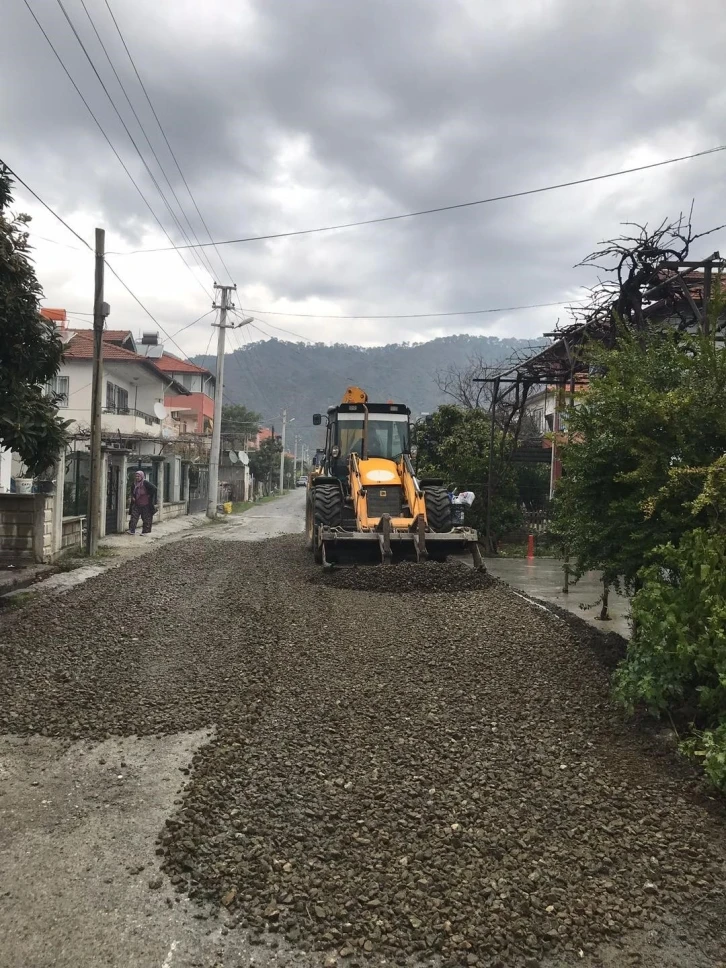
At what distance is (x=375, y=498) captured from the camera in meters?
13.8

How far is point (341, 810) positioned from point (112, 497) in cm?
1814

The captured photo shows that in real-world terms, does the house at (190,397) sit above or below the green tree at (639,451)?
above

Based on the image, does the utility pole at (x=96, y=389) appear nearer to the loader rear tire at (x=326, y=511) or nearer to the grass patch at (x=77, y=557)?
the grass patch at (x=77, y=557)

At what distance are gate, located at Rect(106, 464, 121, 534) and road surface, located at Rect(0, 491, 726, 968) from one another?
13.1 metres

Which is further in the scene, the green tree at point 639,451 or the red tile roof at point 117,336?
the red tile roof at point 117,336

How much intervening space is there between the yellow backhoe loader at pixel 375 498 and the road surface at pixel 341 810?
456 centimetres

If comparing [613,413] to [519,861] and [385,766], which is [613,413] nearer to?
[385,766]

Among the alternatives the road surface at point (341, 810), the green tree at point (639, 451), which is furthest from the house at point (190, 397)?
the green tree at point (639, 451)

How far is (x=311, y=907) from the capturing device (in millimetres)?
3391

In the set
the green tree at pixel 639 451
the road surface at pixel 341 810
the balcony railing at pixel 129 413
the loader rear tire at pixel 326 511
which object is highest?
the balcony railing at pixel 129 413

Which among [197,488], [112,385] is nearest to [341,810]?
[197,488]

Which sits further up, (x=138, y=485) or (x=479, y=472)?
(x=479, y=472)

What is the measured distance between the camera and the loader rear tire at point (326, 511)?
13469 millimetres

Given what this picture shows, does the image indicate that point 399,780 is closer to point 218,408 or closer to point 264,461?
point 218,408
